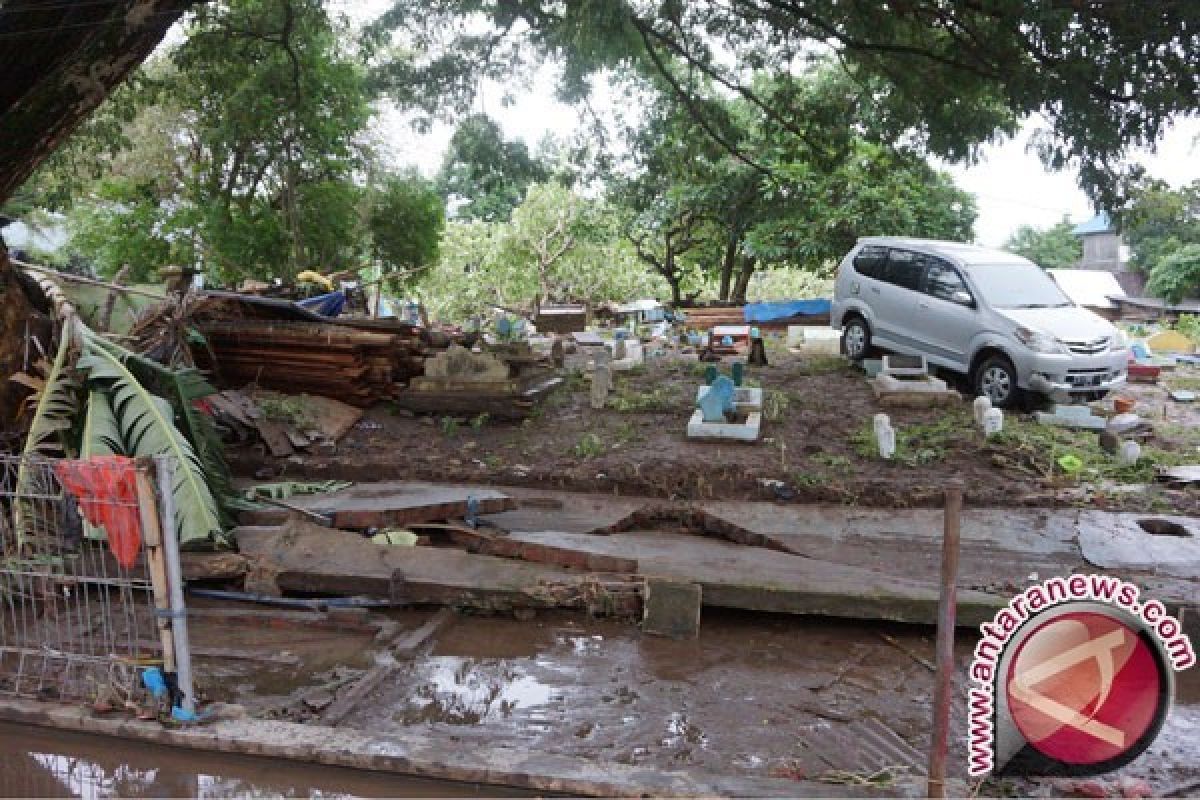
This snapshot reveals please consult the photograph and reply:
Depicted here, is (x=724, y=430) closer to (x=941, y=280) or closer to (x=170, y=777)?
(x=941, y=280)

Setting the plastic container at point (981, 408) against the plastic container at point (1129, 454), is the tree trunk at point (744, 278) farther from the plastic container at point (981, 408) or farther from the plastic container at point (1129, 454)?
the plastic container at point (1129, 454)

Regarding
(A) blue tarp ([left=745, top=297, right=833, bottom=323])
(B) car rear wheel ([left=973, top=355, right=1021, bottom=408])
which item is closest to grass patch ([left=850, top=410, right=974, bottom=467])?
(B) car rear wheel ([left=973, top=355, right=1021, bottom=408])

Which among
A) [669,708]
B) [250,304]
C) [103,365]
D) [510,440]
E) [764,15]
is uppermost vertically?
[764,15]

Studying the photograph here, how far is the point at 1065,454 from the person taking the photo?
9.50m

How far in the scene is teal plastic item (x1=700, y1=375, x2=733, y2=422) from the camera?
33.7 feet

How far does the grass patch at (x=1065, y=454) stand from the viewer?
9.04 metres

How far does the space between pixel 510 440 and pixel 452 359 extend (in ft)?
5.25

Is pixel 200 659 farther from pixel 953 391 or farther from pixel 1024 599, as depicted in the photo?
pixel 953 391

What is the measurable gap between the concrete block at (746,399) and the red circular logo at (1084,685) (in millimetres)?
7435

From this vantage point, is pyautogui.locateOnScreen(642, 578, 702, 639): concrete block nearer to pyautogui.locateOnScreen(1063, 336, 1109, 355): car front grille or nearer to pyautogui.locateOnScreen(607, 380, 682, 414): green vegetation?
Result: pyautogui.locateOnScreen(607, 380, 682, 414): green vegetation

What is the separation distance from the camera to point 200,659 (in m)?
5.27

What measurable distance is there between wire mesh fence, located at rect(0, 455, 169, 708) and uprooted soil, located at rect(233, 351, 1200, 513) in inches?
141

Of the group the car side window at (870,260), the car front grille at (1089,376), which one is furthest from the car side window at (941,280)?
the car front grille at (1089,376)

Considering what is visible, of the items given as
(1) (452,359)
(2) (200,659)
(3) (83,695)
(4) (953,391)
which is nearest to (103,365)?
(2) (200,659)
